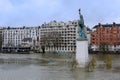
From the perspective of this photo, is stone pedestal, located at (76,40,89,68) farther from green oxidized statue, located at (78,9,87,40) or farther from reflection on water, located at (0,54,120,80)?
reflection on water, located at (0,54,120,80)

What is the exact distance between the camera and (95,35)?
171375mm

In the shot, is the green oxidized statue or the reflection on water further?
the green oxidized statue

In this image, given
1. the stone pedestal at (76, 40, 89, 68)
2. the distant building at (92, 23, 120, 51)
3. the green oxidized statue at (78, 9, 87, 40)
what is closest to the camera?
the stone pedestal at (76, 40, 89, 68)

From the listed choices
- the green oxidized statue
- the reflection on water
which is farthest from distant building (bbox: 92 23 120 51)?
the reflection on water

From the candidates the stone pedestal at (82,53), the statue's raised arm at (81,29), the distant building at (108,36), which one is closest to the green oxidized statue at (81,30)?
the statue's raised arm at (81,29)

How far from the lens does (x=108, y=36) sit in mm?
169500

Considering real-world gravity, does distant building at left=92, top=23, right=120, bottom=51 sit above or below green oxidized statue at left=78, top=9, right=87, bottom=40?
above

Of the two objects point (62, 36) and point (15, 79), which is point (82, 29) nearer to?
point (15, 79)

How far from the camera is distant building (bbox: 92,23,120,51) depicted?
167625mm

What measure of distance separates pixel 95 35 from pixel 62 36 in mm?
31663

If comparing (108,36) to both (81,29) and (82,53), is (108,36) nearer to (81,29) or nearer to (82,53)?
Result: (81,29)

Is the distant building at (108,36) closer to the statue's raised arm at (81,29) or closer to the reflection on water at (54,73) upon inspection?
the statue's raised arm at (81,29)

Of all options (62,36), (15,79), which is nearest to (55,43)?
(62,36)

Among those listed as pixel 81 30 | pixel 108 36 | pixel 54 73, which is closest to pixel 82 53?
pixel 81 30
